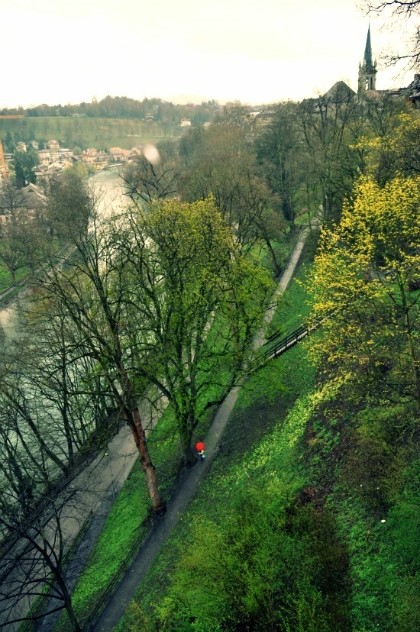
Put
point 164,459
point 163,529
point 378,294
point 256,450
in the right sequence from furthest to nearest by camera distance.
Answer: point 164,459 → point 256,450 → point 163,529 → point 378,294

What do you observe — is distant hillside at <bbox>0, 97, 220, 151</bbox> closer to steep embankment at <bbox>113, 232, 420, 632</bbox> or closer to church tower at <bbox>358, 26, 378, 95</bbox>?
church tower at <bbox>358, 26, 378, 95</bbox>

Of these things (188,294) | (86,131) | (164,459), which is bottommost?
(164,459)

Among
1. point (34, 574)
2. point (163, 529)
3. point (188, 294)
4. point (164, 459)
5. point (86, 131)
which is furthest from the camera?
point (86, 131)

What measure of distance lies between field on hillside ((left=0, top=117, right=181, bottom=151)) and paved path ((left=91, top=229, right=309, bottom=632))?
157994 mm

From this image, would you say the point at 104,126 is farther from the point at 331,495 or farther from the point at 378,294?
the point at 331,495

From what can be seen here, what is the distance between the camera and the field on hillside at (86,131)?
17462 cm

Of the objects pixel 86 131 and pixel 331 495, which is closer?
pixel 331 495

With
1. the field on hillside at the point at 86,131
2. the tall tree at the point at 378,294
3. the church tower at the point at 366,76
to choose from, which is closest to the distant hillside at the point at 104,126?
the field on hillside at the point at 86,131

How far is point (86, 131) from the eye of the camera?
184875 millimetres

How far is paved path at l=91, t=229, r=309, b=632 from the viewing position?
17703 mm

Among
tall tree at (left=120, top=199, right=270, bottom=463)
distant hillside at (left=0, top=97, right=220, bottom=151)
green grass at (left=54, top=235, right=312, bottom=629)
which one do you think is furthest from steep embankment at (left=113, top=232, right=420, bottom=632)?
distant hillside at (left=0, top=97, right=220, bottom=151)

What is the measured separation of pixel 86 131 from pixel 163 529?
18842 cm

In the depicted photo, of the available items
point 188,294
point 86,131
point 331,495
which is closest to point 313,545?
point 331,495

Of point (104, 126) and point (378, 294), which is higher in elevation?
point (104, 126)
